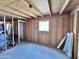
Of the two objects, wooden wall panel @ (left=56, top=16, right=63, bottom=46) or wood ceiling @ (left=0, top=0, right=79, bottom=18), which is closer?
wood ceiling @ (left=0, top=0, right=79, bottom=18)

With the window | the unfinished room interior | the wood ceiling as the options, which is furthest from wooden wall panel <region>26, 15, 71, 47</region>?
the wood ceiling

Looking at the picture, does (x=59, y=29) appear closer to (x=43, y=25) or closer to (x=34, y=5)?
(x=43, y=25)

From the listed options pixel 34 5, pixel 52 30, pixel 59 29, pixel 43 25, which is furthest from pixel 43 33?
pixel 34 5

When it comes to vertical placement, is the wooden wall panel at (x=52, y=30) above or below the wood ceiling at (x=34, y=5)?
below

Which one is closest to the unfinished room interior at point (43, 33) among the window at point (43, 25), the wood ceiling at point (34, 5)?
the window at point (43, 25)

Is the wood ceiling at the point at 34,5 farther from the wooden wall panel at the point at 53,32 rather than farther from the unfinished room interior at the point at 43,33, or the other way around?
the wooden wall panel at the point at 53,32

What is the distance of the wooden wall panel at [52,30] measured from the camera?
5.31m

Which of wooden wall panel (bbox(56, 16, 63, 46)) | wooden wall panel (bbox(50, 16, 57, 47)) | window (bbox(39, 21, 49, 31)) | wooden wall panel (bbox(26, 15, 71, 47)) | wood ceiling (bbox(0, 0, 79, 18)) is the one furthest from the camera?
window (bbox(39, 21, 49, 31))

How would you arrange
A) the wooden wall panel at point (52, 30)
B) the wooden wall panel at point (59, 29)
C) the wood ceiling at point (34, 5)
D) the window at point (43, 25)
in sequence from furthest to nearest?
the window at point (43, 25)
the wooden wall panel at point (59, 29)
the wooden wall panel at point (52, 30)
the wood ceiling at point (34, 5)

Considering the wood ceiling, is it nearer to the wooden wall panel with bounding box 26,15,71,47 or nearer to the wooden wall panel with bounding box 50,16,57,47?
the wooden wall panel with bounding box 26,15,71,47

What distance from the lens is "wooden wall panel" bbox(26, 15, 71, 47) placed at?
5.31 m

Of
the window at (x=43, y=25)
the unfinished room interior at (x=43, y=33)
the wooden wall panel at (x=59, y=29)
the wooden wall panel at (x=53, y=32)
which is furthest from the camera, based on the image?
the window at (x=43, y=25)

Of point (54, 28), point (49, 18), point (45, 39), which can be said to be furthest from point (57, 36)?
point (49, 18)

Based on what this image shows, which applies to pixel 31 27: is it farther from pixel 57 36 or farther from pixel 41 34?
pixel 57 36
